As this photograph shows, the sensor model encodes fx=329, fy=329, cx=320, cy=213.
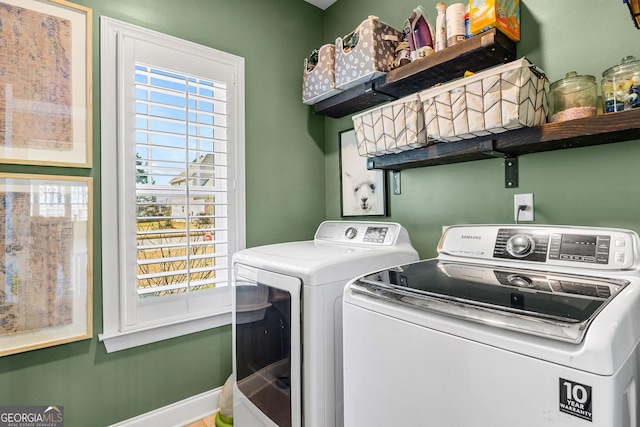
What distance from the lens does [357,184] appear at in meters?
2.25

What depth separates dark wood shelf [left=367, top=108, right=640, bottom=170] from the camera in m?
1.10

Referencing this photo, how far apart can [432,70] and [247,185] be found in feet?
4.15

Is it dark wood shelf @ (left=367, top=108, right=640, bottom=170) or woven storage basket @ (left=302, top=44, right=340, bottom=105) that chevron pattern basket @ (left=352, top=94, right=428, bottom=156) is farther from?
woven storage basket @ (left=302, top=44, right=340, bottom=105)

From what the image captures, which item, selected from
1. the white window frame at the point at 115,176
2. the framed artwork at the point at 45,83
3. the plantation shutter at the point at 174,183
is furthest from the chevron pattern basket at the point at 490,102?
the framed artwork at the point at 45,83

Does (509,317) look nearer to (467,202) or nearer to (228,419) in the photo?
(467,202)

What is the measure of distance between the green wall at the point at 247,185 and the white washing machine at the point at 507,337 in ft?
4.03

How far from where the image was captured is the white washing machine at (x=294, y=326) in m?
1.24

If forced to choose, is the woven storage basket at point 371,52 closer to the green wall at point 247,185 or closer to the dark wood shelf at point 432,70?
the dark wood shelf at point 432,70

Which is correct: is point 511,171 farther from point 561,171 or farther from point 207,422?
point 207,422

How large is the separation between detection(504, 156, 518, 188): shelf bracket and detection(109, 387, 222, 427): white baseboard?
1998mm

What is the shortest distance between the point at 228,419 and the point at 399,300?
149 centimetres

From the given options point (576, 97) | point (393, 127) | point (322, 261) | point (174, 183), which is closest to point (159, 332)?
point (174, 183)

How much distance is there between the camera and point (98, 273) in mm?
1635

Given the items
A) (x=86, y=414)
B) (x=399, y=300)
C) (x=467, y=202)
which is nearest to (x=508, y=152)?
(x=467, y=202)
